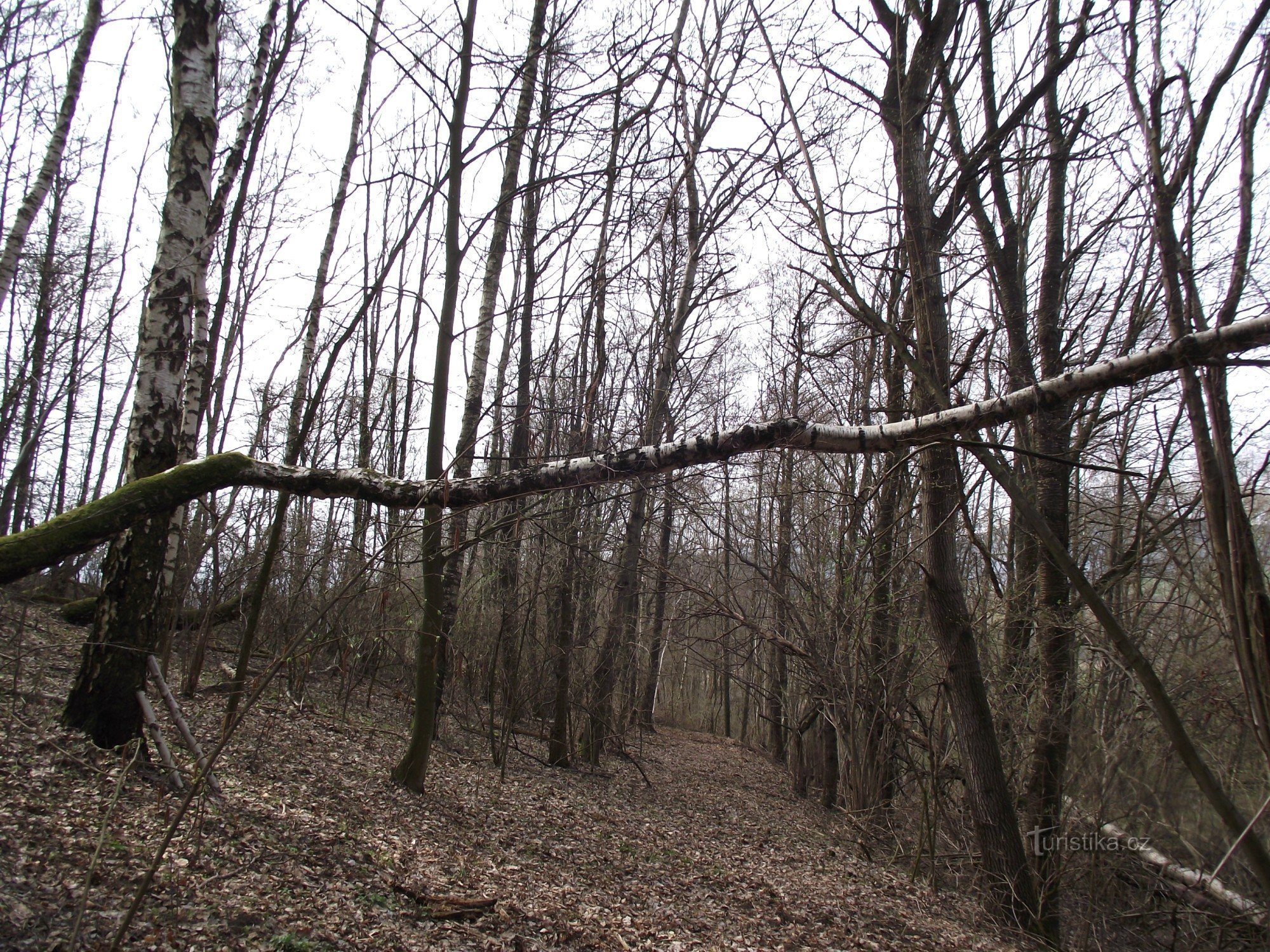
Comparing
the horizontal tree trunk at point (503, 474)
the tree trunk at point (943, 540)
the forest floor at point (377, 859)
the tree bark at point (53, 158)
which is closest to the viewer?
the horizontal tree trunk at point (503, 474)

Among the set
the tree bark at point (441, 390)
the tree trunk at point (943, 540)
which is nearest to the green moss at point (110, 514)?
the tree bark at point (441, 390)

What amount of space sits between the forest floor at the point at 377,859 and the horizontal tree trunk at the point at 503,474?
0.95 meters

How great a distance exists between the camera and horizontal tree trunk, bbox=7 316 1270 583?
244 centimetres

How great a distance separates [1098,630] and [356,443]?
1465cm

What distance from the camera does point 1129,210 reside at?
6.54 m

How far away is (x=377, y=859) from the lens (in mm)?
4035

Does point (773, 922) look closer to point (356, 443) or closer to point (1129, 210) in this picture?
point (1129, 210)

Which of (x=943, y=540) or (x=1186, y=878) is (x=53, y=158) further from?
(x=1186, y=878)

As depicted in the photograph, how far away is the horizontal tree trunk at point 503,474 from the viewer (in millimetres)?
2438

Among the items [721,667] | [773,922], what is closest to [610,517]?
[721,667]

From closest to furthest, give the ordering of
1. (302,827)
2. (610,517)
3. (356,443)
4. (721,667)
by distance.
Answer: (302,827) < (721,667) < (610,517) < (356,443)

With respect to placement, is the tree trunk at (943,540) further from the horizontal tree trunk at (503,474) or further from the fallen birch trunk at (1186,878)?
the horizontal tree trunk at (503,474)

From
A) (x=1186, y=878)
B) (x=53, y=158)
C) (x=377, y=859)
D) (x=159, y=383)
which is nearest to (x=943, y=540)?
(x=1186, y=878)

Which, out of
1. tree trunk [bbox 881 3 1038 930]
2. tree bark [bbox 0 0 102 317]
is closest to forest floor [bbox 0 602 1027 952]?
tree trunk [bbox 881 3 1038 930]
